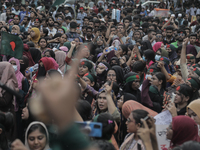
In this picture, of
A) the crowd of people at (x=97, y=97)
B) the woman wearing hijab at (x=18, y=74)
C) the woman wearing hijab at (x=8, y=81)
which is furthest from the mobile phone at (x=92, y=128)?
the woman wearing hijab at (x=18, y=74)

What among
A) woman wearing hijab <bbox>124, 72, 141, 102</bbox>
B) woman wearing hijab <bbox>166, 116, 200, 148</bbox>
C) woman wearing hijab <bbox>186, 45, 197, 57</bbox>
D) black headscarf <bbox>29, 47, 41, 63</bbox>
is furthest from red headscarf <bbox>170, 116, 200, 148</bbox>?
woman wearing hijab <bbox>186, 45, 197, 57</bbox>

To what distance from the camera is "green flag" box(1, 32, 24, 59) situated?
5.06 m

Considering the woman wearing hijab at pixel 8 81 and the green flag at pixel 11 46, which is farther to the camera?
the green flag at pixel 11 46

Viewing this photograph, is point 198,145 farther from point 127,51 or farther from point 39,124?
point 127,51

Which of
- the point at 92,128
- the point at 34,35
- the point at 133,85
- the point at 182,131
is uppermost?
the point at 92,128

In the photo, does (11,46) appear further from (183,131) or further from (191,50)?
(191,50)

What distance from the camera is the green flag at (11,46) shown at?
506 cm

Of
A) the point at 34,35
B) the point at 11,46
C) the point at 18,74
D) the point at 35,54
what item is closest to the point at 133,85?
the point at 18,74

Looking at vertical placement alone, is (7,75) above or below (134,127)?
above

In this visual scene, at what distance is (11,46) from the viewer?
5.12 metres

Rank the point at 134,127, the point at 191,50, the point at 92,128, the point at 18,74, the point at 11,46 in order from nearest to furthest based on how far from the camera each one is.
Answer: the point at 92,128 < the point at 134,127 < the point at 18,74 < the point at 11,46 < the point at 191,50

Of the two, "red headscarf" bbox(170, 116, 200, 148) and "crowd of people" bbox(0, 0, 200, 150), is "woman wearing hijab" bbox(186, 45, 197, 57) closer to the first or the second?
"crowd of people" bbox(0, 0, 200, 150)

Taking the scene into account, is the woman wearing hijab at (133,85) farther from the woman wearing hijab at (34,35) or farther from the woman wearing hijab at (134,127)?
the woman wearing hijab at (34,35)

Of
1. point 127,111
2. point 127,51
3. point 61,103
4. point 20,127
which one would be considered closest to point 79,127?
point 61,103
